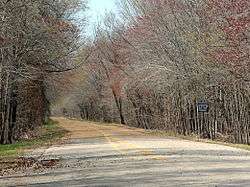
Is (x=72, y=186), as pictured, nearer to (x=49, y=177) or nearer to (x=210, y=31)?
(x=49, y=177)

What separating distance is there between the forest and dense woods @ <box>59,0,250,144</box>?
67 mm

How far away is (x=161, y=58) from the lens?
41.2m

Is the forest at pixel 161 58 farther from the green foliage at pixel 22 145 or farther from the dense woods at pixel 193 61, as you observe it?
the green foliage at pixel 22 145

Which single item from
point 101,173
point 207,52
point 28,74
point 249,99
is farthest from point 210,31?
point 101,173

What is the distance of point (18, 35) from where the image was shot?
28.7 metres

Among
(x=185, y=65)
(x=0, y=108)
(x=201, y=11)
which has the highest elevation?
(x=201, y=11)

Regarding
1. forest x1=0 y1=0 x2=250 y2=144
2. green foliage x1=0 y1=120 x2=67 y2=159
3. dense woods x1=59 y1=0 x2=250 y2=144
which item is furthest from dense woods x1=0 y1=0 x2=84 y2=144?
dense woods x1=59 y1=0 x2=250 y2=144

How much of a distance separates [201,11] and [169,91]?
10.8m

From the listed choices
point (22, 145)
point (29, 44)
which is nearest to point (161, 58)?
point (22, 145)

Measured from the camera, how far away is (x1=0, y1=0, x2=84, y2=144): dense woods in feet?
76.1

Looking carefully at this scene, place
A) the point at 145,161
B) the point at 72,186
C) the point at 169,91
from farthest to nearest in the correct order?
1. the point at 169,91
2. the point at 145,161
3. the point at 72,186

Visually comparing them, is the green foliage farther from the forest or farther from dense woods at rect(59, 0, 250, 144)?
dense woods at rect(59, 0, 250, 144)

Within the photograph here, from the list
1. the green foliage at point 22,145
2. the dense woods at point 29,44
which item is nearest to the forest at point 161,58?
the dense woods at point 29,44

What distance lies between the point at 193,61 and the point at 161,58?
4032 mm
